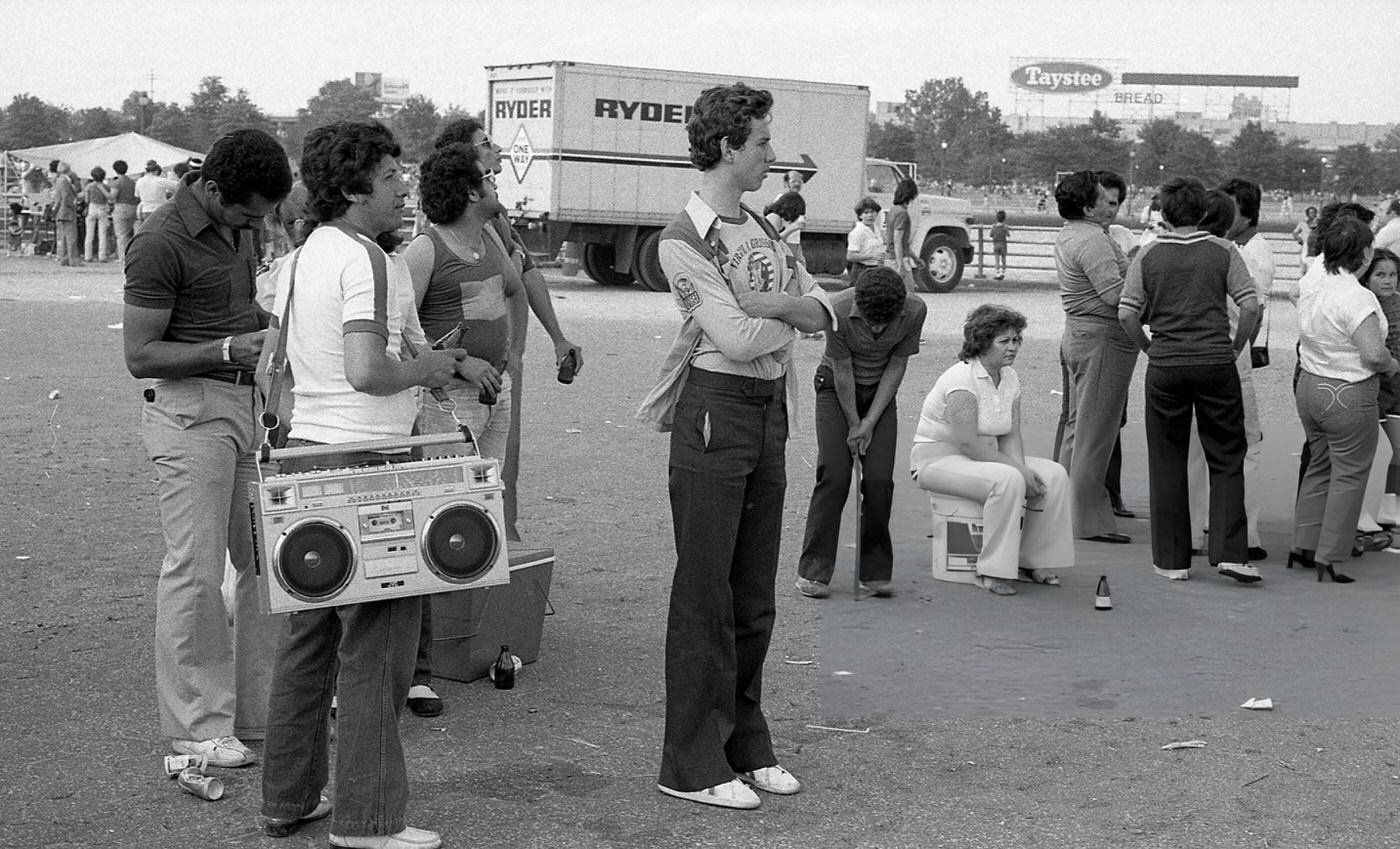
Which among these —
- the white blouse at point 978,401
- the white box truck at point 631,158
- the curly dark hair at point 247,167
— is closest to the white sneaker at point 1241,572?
the white blouse at point 978,401

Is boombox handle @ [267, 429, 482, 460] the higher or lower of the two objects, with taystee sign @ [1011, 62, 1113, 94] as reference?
lower

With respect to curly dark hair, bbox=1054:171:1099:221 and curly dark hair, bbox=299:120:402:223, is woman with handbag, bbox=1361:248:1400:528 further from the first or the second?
curly dark hair, bbox=299:120:402:223

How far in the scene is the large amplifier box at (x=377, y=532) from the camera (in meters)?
3.87

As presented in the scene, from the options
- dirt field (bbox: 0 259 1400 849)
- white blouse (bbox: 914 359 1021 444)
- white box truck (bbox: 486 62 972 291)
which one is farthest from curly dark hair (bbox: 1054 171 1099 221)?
white box truck (bbox: 486 62 972 291)

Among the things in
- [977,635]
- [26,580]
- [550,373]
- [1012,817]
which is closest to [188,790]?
[1012,817]

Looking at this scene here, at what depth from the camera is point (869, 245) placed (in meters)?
19.7

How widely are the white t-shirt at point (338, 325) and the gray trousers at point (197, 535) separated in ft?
2.21

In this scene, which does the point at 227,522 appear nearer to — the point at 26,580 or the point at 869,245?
the point at 26,580

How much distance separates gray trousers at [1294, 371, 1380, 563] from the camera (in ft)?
24.6

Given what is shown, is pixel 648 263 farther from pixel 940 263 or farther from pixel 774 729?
pixel 774 729

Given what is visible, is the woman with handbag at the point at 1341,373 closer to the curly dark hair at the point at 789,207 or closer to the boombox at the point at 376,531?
the boombox at the point at 376,531

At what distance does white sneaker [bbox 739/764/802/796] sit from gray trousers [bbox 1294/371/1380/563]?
392 cm

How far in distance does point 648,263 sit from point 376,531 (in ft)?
69.1

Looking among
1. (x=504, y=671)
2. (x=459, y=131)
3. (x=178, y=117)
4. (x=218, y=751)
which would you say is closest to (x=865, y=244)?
(x=459, y=131)
